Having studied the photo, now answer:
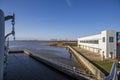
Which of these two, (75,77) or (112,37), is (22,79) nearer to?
(75,77)

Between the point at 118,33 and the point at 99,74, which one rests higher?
the point at 118,33

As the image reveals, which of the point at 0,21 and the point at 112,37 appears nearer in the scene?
the point at 0,21

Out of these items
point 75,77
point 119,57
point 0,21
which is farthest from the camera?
point 119,57

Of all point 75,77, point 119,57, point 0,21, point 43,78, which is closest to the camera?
point 0,21

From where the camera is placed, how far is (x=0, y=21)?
579 centimetres

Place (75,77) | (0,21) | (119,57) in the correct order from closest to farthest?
(0,21)
(75,77)
(119,57)

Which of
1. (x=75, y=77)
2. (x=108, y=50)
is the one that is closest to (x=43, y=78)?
(x=75, y=77)

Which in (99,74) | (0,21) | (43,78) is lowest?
(43,78)

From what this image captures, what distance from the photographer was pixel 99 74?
18969mm

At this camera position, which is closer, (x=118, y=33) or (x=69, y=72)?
(x=69, y=72)

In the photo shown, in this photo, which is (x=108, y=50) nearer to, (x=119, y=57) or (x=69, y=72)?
(x=119, y=57)

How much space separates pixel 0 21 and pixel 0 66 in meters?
1.72

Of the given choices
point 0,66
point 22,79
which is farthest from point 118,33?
point 0,66

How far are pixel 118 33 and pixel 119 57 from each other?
17.0 ft
